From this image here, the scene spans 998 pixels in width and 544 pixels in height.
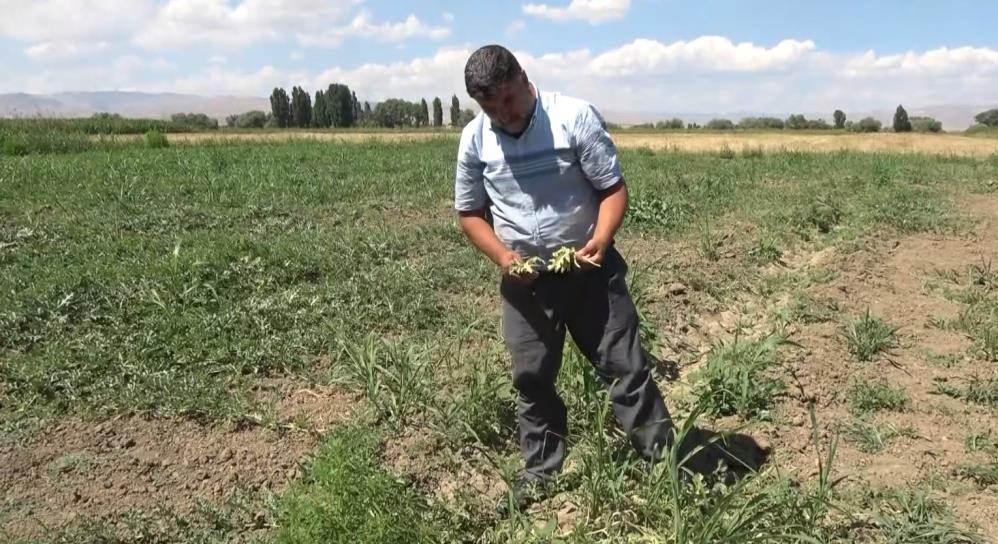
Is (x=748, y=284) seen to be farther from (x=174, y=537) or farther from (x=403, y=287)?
(x=174, y=537)

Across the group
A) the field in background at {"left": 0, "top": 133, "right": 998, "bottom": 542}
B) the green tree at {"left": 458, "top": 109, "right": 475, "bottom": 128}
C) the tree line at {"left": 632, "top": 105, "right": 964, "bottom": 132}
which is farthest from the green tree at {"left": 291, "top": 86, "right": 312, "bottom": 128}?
the field in background at {"left": 0, "top": 133, "right": 998, "bottom": 542}

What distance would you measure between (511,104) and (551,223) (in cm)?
43

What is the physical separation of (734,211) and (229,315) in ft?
20.4

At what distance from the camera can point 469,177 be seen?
2521mm

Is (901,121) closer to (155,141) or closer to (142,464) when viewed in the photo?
(155,141)

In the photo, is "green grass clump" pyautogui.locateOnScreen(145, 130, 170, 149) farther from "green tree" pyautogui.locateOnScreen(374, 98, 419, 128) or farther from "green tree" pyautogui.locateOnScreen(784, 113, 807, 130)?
"green tree" pyautogui.locateOnScreen(374, 98, 419, 128)

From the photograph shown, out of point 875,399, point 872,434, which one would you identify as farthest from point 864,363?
point 872,434

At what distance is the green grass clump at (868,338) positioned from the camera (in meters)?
4.15

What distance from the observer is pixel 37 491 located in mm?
2920

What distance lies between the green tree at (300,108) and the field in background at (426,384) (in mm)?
59466

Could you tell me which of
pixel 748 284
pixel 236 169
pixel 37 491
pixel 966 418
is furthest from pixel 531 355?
pixel 236 169

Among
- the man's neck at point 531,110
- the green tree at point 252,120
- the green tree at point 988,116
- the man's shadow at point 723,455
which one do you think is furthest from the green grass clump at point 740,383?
the green tree at point 252,120

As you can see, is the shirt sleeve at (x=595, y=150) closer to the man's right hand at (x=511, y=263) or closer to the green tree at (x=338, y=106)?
the man's right hand at (x=511, y=263)

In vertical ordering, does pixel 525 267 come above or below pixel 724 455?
above
